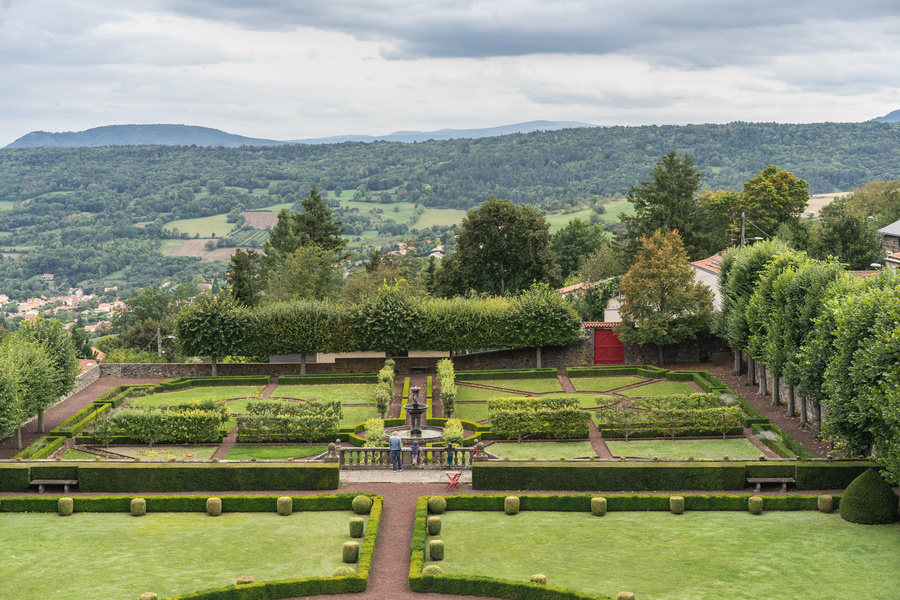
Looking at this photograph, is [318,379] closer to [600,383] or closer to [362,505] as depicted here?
[600,383]

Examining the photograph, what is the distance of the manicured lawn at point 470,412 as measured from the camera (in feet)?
167

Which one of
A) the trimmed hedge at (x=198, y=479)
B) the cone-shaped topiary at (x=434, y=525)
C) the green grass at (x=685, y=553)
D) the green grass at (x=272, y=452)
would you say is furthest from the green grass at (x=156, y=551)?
the green grass at (x=272, y=452)

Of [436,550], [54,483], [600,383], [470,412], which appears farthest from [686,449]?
[54,483]

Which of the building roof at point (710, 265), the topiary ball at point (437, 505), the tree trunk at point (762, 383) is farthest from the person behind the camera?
the building roof at point (710, 265)

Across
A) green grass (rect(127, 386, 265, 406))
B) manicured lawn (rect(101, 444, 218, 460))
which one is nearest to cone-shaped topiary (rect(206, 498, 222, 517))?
manicured lawn (rect(101, 444, 218, 460))

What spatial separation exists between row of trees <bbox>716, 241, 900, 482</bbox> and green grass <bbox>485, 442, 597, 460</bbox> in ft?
36.5

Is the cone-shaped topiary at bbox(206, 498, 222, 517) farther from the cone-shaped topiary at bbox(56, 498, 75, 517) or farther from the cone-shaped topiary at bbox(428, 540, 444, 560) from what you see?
the cone-shaped topiary at bbox(428, 540, 444, 560)

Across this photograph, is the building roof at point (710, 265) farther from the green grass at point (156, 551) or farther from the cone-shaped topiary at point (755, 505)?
the green grass at point (156, 551)

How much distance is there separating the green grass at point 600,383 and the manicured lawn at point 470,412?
8573 millimetres

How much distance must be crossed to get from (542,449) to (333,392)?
19545 mm

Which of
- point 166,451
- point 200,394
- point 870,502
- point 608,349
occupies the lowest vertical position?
point 166,451

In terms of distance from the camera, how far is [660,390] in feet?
188

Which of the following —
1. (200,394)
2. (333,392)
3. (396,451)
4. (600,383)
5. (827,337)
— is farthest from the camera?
(600,383)

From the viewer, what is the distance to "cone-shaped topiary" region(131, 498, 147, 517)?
33.1 m
